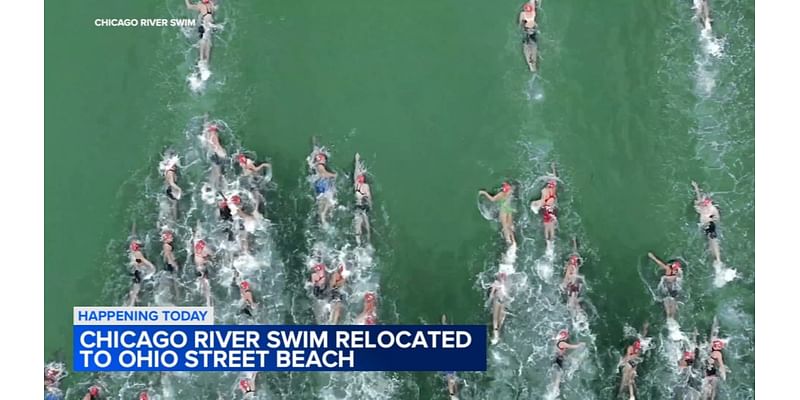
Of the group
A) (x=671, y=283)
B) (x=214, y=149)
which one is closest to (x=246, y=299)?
(x=214, y=149)

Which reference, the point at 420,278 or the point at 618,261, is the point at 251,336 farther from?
the point at 618,261

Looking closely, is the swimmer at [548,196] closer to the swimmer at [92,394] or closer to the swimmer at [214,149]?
the swimmer at [214,149]

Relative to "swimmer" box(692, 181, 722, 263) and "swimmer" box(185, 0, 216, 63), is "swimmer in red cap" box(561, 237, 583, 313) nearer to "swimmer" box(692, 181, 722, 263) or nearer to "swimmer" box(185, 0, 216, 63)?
"swimmer" box(692, 181, 722, 263)

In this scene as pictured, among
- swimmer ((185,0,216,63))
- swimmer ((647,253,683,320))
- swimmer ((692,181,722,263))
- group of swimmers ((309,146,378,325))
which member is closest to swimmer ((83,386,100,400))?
group of swimmers ((309,146,378,325))

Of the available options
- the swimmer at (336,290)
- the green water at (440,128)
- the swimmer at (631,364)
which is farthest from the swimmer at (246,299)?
the swimmer at (631,364)

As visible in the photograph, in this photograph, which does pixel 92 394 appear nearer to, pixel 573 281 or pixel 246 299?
pixel 246 299
